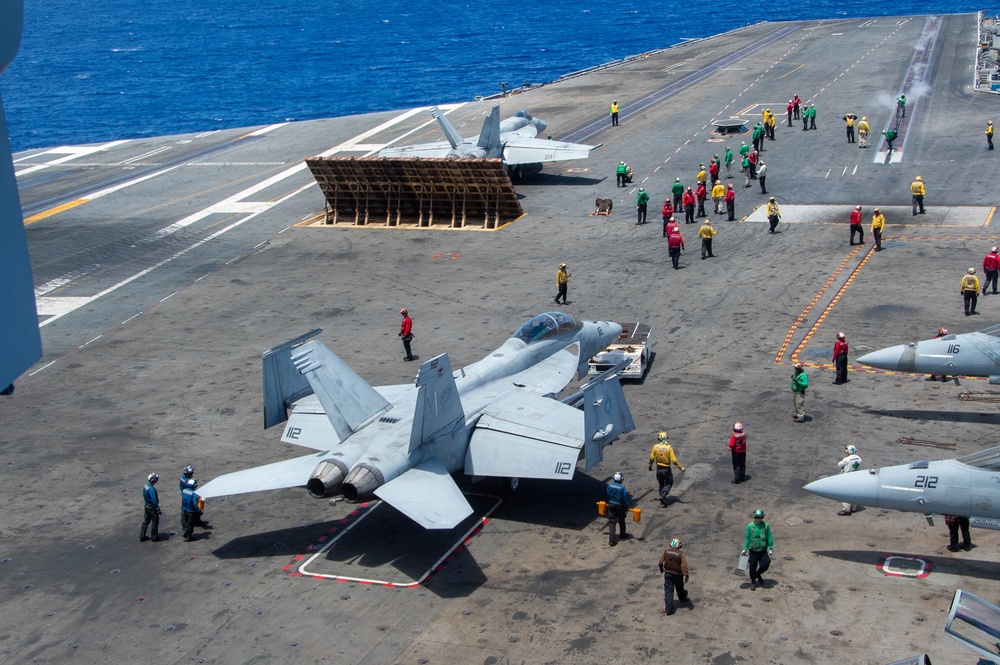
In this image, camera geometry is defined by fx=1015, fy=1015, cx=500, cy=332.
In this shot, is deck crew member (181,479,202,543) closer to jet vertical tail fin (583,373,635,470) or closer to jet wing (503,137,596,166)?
jet vertical tail fin (583,373,635,470)

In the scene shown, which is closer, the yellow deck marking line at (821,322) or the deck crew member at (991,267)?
the yellow deck marking line at (821,322)

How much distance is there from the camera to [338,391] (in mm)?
20766

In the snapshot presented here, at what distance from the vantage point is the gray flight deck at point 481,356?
17.0 m

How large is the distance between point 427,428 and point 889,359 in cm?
1177

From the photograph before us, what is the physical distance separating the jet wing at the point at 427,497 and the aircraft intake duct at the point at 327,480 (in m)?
0.76

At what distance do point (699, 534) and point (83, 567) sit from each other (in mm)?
11983

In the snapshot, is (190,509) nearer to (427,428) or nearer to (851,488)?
(427,428)

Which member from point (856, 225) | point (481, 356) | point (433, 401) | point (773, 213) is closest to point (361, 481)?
point (433, 401)

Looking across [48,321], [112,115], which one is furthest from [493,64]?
[48,321]

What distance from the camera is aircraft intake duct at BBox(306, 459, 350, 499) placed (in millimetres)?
18609

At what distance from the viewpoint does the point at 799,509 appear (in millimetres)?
20297

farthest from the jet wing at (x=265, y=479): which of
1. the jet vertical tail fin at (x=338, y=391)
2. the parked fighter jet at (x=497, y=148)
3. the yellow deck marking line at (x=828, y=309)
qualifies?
the parked fighter jet at (x=497, y=148)

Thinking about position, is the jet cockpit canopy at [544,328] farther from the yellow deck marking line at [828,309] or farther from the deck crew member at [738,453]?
the yellow deck marking line at [828,309]

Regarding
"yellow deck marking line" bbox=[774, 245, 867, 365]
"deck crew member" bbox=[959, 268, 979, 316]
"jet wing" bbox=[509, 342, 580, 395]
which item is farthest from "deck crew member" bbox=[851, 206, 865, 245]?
"jet wing" bbox=[509, 342, 580, 395]
